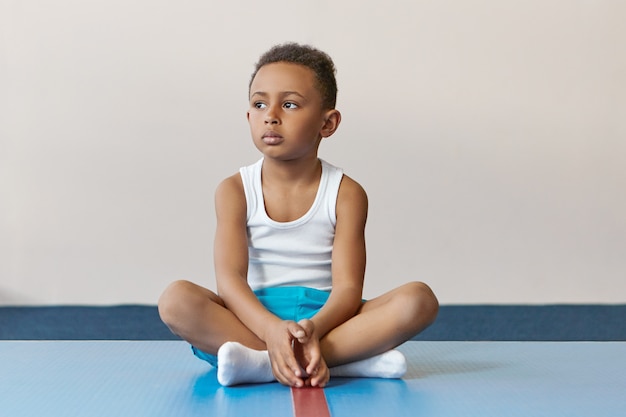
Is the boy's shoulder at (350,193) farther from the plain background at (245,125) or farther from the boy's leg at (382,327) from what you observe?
the plain background at (245,125)

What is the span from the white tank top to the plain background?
1.58 m

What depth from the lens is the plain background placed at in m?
3.64

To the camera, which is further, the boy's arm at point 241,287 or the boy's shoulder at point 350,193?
the boy's shoulder at point 350,193

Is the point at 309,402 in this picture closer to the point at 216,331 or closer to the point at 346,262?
the point at 216,331

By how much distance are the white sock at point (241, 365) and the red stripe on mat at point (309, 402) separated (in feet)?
0.28

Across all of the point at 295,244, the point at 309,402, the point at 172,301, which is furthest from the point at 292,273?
the point at 309,402

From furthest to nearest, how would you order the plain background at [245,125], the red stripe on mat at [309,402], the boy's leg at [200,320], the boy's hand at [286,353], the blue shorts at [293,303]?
1. the plain background at [245,125]
2. the blue shorts at [293,303]
3. the boy's leg at [200,320]
4. the boy's hand at [286,353]
5. the red stripe on mat at [309,402]

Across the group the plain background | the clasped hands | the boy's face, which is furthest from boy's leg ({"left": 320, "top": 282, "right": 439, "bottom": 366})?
the plain background

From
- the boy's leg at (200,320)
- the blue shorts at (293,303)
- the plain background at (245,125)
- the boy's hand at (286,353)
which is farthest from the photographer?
the plain background at (245,125)

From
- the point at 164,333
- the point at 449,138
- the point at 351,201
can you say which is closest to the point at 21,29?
the point at 164,333

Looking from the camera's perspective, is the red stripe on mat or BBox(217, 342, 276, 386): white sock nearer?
the red stripe on mat

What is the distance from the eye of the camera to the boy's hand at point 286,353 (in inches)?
68.6

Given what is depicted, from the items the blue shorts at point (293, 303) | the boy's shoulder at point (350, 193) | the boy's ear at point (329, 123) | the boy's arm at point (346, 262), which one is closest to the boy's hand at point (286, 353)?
the boy's arm at point (346, 262)

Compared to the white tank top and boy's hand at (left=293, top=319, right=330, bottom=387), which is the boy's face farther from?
boy's hand at (left=293, top=319, right=330, bottom=387)
